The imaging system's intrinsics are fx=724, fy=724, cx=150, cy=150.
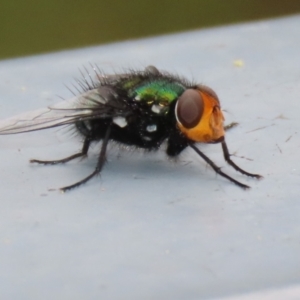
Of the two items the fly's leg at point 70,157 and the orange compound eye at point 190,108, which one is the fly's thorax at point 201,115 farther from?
the fly's leg at point 70,157

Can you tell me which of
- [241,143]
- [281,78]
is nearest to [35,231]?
[241,143]

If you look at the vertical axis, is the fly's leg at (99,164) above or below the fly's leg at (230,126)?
above

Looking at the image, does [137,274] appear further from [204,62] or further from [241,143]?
[204,62]

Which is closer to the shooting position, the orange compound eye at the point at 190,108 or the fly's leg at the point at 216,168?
the fly's leg at the point at 216,168

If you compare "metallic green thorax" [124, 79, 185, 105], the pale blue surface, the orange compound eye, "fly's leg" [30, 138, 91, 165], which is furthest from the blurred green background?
the orange compound eye

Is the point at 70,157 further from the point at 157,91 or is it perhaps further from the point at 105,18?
the point at 105,18

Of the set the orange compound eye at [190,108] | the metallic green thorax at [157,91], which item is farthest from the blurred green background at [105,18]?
the orange compound eye at [190,108]

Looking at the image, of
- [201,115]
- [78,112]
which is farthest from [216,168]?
[78,112]
